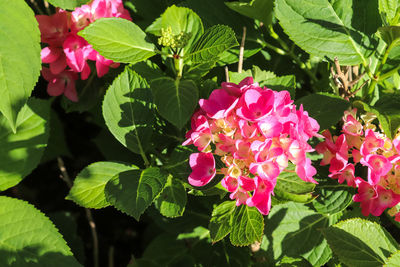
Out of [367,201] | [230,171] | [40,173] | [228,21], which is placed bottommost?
[40,173]

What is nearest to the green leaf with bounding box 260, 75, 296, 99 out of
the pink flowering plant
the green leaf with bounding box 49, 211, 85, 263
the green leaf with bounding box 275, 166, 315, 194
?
the pink flowering plant

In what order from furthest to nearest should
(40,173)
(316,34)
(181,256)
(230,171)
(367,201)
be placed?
(40,173) < (181,256) < (316,34) < (367,201) < (230,171)

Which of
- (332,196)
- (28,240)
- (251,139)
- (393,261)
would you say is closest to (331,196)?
(332,196)

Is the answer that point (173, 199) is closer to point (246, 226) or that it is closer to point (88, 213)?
point (246, 226)

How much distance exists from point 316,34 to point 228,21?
33 centimetres

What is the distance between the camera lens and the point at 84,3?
57.4 inches

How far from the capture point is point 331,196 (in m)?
1.45

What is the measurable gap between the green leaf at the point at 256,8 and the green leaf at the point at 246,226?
599mm

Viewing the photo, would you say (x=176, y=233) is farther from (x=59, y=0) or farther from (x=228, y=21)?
(x=59, y=0)

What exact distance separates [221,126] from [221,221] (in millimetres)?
290

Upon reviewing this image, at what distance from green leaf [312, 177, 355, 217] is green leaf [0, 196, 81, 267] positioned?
75 centimetres

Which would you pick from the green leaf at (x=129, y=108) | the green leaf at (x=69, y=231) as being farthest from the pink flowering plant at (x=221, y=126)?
the green leaf at (x=69, y=231)

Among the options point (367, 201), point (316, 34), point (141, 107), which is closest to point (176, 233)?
point (141, 107)

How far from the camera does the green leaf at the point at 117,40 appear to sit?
1316 millimetres
